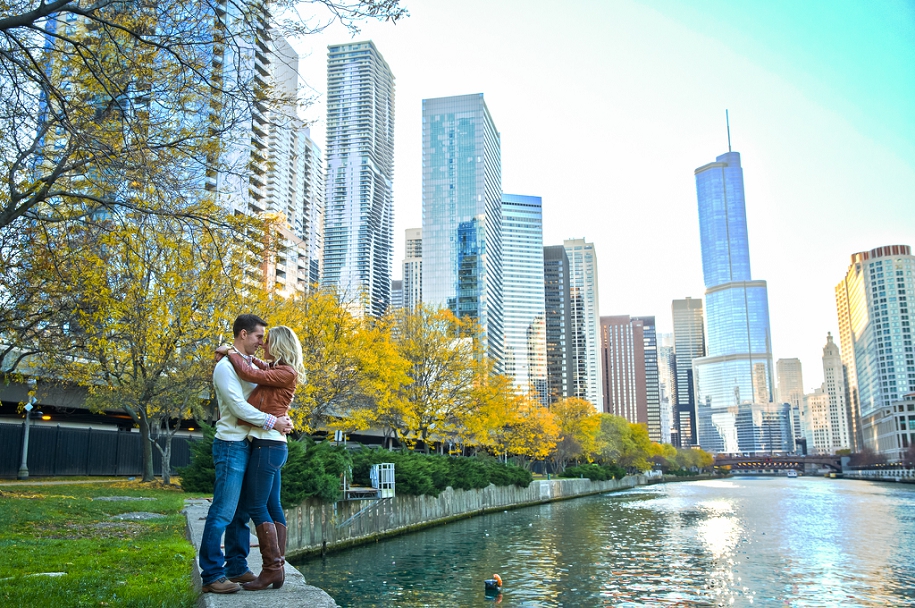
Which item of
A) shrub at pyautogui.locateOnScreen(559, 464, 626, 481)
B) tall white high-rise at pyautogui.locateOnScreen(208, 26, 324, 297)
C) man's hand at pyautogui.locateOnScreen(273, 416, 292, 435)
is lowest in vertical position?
shrub at pyautogui.locateOnScreen(559, 464, 626, 481)

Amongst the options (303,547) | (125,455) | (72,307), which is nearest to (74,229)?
(72,307)

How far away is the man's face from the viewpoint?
7.63 metres

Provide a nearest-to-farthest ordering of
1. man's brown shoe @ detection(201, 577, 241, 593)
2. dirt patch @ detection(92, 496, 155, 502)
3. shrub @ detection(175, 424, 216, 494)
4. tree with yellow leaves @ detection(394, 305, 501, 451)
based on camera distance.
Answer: man's brown shoe @ detection(201, 577, 241, 593) → dirt patch @ detection(92, 496, 155, 502) → shrub @ detection(175, 424, 216, 494) → tree with yellow leaves @ detection(394, 305, 501, 451)

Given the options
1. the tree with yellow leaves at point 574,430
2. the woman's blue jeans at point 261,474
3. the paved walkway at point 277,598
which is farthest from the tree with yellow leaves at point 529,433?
the woman's blue jeans at point 261,474

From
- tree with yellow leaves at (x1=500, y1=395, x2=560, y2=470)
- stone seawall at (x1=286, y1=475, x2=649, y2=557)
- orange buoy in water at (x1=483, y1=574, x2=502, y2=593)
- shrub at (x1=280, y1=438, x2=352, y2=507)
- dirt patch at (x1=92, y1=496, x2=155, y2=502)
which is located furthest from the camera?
tree with yellow leaves at (x1=500, y1=395, x2=560, y2=470)

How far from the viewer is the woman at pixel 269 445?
7250 millimetres

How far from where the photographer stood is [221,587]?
699 cm

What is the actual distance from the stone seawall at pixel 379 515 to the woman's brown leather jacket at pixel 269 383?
16.5 m

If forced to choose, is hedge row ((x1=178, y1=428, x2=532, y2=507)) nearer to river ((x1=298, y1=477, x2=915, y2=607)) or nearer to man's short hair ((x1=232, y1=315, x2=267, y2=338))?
river ((x1=298, y1=477, x2=915, y2=607))

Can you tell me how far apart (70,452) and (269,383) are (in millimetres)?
36491

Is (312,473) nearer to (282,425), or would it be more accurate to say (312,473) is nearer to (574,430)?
(282,425)

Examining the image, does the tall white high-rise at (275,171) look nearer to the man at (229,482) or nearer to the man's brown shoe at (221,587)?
the man at (229,482)

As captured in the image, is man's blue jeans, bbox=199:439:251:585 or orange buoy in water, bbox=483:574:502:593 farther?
orange buoy in water, bbox=483:574:502:593

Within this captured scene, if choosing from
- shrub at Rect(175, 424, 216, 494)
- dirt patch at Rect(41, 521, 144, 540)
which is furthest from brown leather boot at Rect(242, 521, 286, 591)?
shrub at Rect(175, 424, 216, 494)
